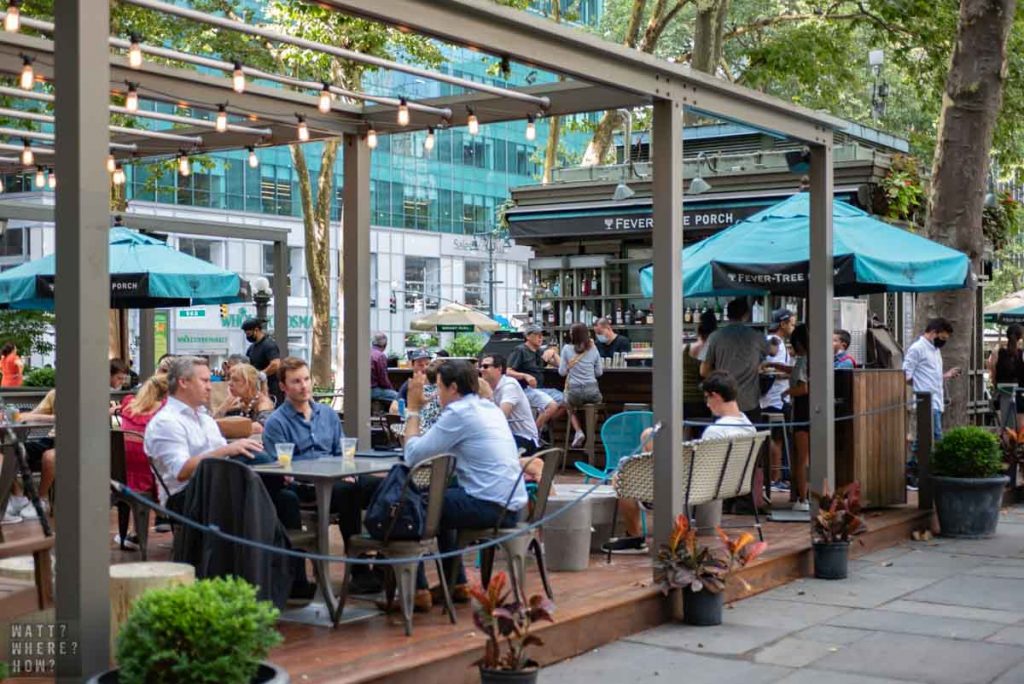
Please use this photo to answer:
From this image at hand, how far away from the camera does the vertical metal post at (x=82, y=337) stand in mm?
5164

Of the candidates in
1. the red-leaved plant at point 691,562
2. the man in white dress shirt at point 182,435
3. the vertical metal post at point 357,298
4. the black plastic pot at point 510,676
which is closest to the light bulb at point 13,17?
the man in white dress shirt at point 182,435

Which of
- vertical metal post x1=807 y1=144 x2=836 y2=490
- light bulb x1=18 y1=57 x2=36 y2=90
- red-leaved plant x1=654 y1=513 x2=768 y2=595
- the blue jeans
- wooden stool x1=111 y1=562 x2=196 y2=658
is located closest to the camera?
wooden stool x1=111 y1=562 x2=196 y2=658

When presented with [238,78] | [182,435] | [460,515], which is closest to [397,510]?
[460,515]

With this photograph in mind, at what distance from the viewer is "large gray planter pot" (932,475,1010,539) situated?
11992 mm

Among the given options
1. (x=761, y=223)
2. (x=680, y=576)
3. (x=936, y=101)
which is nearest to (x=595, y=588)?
(x=680, y=576)

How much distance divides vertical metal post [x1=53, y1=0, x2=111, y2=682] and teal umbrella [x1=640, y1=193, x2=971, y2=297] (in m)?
6.63

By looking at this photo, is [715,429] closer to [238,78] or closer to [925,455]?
[925,455]

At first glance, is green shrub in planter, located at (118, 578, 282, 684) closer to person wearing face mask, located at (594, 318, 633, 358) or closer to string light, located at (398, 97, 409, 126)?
string light, located at (398, 97, 409, 126)

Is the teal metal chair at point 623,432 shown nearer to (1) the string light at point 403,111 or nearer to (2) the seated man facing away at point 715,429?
(2) the seated man facing away at point 715,429

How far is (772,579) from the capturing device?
959cm

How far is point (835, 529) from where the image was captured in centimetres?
987

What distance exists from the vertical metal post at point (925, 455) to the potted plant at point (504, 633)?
6889 mm

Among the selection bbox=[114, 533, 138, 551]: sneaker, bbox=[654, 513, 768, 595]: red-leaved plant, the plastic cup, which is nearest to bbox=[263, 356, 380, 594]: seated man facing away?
the plastic cup

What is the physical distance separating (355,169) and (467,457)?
4.36 meters
